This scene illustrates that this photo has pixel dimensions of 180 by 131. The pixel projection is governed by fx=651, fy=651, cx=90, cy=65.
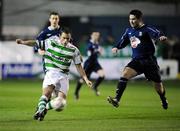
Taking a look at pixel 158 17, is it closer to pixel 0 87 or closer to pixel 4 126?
pixel 0 87

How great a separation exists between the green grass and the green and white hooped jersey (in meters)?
1.21

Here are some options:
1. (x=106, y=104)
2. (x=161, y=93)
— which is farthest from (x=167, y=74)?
(x=161, y=93)

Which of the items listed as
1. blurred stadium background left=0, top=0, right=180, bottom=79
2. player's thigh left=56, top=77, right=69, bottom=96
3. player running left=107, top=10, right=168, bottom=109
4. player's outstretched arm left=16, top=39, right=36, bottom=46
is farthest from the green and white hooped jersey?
blurred stadium background left=0, top=0, right=180, bottom=79

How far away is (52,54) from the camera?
558 inches

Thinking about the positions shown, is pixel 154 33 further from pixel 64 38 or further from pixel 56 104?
pixel 56 104

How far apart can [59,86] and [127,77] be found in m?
2.60

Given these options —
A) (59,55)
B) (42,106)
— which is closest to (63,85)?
(59,55)

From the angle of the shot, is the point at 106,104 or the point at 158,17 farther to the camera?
the point at 158,17

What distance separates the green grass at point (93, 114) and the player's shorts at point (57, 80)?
0.75 metres

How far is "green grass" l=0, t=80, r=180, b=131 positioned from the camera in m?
13.2

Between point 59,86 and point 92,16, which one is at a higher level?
point 59,86

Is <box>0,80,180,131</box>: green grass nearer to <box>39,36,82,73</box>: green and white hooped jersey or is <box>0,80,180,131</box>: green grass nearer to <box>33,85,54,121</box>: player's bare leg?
<box>33,85,54,121</box>: player's bare leg

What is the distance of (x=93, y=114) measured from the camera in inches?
627

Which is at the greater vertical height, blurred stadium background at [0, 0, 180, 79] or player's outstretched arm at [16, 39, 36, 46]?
player's outstretched arm at [16, 39, 36, 46]
